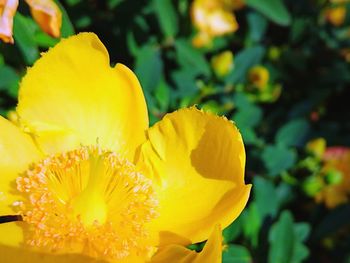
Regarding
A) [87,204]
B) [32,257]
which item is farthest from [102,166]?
[32,257]

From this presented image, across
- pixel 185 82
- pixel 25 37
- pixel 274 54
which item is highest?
pixel 25 37

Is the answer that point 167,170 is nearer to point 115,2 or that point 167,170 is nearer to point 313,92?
point 115,2

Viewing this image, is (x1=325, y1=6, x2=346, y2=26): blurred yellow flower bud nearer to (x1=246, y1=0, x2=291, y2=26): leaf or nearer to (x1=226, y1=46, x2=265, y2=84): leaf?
(x1=226, y1=46, x2=265, y2=84): leaf

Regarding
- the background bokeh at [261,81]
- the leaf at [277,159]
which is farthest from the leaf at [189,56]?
the leaf at [277,159]

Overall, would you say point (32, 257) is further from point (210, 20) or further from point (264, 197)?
point (210, 20)

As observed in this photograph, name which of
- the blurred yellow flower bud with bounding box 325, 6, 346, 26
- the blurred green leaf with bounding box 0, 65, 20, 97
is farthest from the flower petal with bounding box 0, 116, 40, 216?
the blurred yellow flower bud with bounding box 325, 6, 346, 26

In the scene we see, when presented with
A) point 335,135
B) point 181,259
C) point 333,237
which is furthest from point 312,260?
point 181,259

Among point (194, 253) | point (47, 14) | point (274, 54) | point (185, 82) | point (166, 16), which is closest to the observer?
point (194, 253)

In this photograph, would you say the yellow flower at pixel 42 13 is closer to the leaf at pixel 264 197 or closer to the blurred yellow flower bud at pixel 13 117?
the blurred yellow flower bud at pixel 13 117
